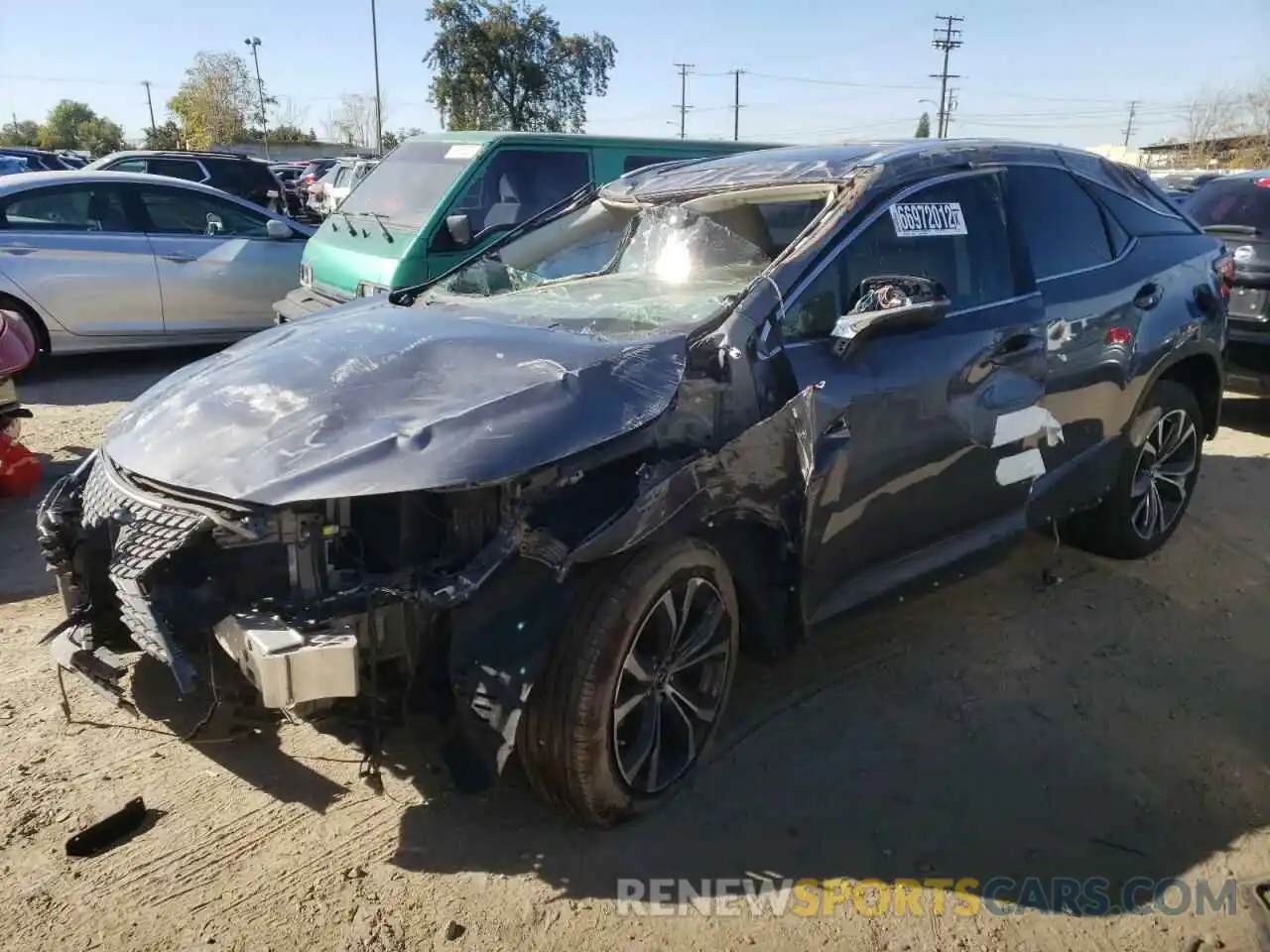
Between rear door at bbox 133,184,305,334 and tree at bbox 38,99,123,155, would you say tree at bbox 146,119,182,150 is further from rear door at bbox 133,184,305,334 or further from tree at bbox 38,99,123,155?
rear door at bbox 133,184,305,334

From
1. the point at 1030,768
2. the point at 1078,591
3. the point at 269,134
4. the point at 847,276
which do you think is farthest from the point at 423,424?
the point at 269,134

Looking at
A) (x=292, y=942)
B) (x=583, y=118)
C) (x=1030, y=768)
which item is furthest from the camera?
(x=583, y=118)

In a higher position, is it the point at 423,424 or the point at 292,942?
the point at 423,424

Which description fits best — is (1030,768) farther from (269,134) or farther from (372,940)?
(269,134)

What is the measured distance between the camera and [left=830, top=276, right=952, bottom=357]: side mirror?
2.99m

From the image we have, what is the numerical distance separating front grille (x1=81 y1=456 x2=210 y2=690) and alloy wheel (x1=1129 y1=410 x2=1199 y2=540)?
3967mm

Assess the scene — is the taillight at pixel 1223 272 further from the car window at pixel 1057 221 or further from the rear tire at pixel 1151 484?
the car window at pixel 1057 221

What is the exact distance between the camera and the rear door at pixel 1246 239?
21.5ft

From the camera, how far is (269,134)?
5669 centimetres

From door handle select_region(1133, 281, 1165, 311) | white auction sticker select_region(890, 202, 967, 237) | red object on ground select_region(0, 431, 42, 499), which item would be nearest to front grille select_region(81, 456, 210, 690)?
white auction sticker select_region(890, 202, 967, 237)

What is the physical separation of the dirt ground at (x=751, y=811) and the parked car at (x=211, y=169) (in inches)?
452

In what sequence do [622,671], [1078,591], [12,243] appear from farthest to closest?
[12,243] → [1078,591] → [622,671]

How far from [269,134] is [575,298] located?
60380 mm

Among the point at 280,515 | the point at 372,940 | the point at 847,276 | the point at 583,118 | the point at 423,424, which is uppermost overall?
the point at 583,118
